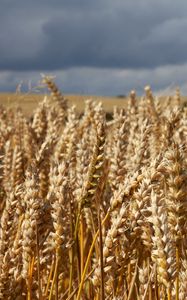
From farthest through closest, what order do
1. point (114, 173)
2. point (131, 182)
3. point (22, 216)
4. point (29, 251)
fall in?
point (114, 173), point (22, 216), point (29, 251), point (131, 182)

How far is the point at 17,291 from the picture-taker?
179cm

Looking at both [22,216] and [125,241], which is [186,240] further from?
[22,216]

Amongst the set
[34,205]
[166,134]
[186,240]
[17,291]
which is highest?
[166,134]

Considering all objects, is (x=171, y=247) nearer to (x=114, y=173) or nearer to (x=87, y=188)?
(x=87, y=188)

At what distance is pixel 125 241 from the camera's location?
5.26 feet

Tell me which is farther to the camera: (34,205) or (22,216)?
(22,216)

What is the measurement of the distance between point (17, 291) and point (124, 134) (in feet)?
3.28

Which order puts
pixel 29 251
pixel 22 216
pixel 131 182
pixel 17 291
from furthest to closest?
1. pixel 22 216
2. pixel 17 291
3. pixel 29 251
4. pixel 131 182

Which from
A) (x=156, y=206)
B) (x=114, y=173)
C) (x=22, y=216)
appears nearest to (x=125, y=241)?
(x=156, y=206)

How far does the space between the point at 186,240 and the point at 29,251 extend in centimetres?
47

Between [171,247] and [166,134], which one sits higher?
[166,134]

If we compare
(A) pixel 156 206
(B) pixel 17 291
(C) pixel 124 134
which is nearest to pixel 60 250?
(B) pixel 17 291

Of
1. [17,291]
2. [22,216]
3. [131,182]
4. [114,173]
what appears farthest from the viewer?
[114,173]

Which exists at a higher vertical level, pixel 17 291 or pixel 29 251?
pixel 29 251
